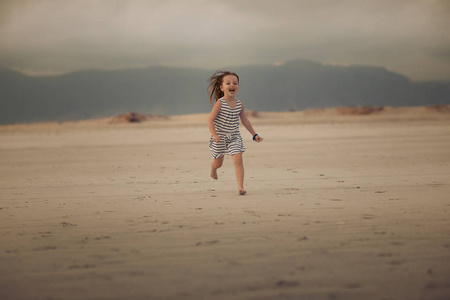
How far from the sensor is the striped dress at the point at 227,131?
5.82m

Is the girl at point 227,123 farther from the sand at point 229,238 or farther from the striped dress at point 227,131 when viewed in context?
the sand at point 229,238

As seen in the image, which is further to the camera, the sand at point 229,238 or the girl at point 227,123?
the girl at point 227,123

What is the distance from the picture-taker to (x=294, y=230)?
12.2ft

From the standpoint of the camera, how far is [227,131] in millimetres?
5902

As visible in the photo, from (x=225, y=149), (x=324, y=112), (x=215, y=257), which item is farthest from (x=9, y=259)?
(x=324, y=112)

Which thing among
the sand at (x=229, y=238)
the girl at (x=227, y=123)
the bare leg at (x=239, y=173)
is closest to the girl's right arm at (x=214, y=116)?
the girl at (x=227, y=123)

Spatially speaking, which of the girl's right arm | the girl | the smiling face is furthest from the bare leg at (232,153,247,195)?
the smiling face

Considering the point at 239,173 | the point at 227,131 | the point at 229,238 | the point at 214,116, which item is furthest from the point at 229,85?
the point at 229,238

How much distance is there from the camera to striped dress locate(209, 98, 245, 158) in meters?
5.82

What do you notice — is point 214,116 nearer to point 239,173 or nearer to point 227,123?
point 227,123

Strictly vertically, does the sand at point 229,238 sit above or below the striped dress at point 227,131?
below

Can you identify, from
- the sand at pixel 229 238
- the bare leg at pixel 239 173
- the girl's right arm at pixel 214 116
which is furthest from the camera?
the girl's right arm at pixel 214 116

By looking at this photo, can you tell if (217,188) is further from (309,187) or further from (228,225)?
(228,225)

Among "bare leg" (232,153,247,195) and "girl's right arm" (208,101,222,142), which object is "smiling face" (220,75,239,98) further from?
"bare leg" (232,153,247,195)
